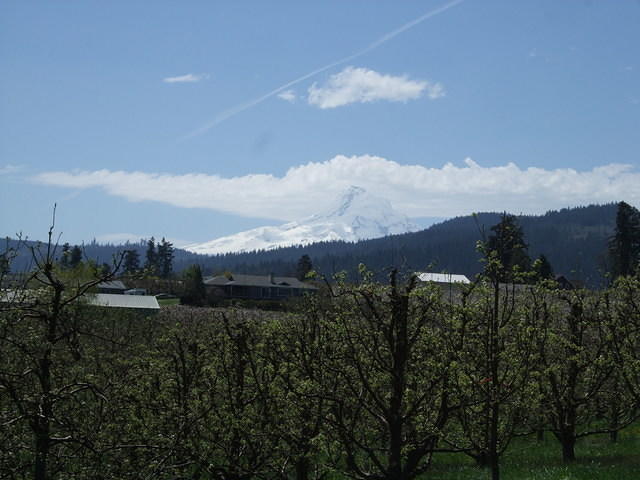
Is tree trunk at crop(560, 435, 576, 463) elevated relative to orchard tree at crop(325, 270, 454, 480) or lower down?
lower down

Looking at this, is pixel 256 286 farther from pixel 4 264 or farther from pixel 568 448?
pixel 4 264

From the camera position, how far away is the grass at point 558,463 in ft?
49.8

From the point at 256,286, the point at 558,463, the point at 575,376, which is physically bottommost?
the point at 558,463

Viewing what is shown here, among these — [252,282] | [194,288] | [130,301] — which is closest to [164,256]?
[252,282]

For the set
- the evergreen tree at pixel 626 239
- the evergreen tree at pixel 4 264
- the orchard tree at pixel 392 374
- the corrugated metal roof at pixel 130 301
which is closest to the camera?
the evergreen tree at pixel 4 264

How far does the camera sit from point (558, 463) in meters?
18.3

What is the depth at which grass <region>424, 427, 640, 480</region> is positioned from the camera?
15.2 m

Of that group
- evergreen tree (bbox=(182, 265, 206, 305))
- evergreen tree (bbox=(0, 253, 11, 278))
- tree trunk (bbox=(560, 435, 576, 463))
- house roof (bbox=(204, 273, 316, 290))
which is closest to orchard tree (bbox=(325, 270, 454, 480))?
evergreen tree (bbox=(0, 253, 11, 278))

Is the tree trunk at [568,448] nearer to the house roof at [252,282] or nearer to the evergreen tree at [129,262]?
the evergreen tree at [129,262]

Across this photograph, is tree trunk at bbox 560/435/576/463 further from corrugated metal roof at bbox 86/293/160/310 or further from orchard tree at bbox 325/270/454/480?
corrugated metal roof at bbox 86/293/160/310

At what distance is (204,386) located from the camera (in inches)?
603

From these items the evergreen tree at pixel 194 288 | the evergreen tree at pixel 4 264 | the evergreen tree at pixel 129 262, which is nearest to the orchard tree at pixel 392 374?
the evergreen tree at pixel 129 262

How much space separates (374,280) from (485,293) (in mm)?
2436

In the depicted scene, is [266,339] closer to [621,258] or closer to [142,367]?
[142,367]
